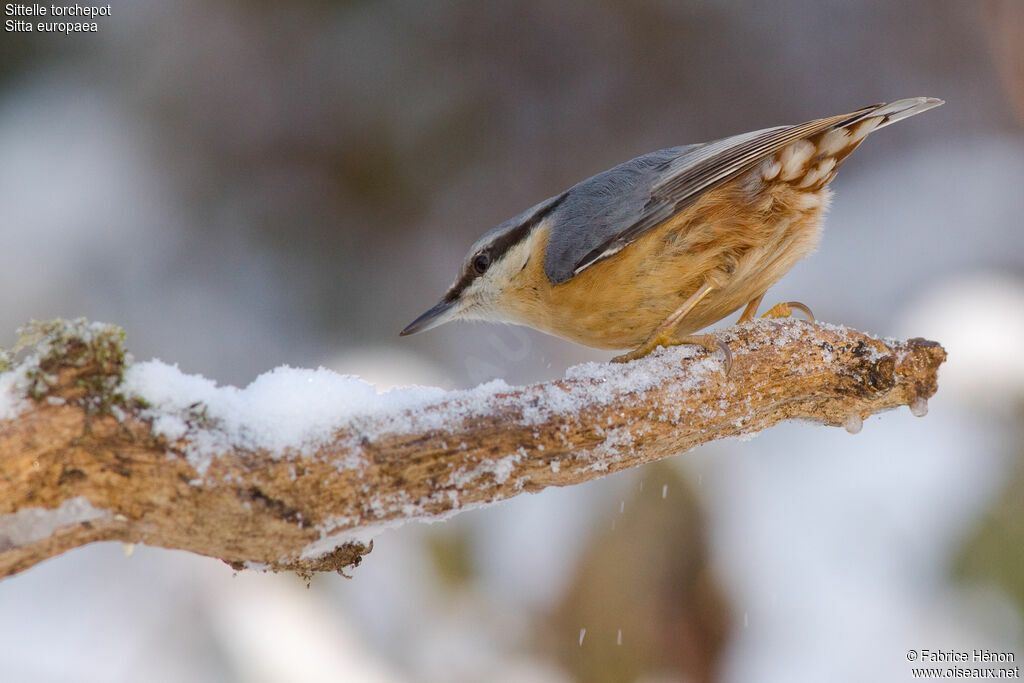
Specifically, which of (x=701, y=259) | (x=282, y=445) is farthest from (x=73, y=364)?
(x=701, y=259)

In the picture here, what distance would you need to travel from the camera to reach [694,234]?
6.76 ft

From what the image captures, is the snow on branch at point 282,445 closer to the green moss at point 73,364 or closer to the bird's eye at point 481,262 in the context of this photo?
the green moss at point 73,364

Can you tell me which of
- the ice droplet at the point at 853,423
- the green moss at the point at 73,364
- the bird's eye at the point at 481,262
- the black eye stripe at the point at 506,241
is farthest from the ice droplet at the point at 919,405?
the green moss at the point at 73,364

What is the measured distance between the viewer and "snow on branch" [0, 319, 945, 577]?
1161 mm

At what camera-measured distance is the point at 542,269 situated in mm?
2268

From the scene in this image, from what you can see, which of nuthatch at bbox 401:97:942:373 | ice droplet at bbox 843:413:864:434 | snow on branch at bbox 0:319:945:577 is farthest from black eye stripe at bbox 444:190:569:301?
ice droplet at bbox 843:413:864:434

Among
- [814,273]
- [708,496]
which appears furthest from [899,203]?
[708,496]

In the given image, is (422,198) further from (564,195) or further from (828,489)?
(828,489)

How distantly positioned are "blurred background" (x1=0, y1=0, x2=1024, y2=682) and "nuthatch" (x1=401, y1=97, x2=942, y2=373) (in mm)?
828

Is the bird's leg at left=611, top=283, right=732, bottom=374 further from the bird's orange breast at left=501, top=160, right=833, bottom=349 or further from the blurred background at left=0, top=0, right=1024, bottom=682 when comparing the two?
the blurred background at left=0, top=0, right=1024, bottom=682

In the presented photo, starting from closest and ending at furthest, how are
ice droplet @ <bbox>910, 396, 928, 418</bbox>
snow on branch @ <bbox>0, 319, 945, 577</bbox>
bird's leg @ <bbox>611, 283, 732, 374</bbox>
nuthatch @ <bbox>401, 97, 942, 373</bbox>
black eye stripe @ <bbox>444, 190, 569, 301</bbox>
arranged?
snow on branch @ <bbox>0, 319, 945, 577</bbox>
ice droplet @ <bbox>910, 396, 928, 418</bbox>
bird's leg @ <bbox>611, 283, 732, 374</bbox>
nuthatch @ <bbox>401, 97, 942, 373</bbox>
black eye stripe @ <bbox>444, 190, 569, 301</bbox>

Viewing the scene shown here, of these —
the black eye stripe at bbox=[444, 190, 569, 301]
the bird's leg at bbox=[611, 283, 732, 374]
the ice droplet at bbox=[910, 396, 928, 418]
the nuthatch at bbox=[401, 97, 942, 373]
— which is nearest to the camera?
the ice droplet at bbox=[910, 396, 928, 418]

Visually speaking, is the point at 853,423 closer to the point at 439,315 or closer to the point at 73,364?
the point at 439,315

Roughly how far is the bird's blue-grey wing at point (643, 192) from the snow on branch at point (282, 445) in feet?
1.75
